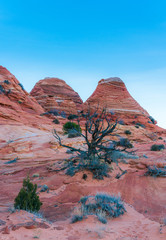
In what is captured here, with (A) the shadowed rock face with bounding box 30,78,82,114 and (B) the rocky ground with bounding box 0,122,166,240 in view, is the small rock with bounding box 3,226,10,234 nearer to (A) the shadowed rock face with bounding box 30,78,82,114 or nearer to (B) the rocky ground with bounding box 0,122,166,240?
(B) the rocky ground with bounding box 0,122,166,240

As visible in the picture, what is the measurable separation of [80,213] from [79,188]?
6.91 ft

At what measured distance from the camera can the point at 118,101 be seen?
3847cm

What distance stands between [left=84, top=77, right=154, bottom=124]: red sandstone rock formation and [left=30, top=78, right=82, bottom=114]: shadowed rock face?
6125mm

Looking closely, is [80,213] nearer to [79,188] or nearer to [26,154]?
[79,188]

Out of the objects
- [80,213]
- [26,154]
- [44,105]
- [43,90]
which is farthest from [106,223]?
[43,90]

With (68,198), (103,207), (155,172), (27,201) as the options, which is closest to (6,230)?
(27,201)

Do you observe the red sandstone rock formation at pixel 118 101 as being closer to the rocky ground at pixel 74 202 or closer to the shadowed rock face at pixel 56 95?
the shadowed rock face at pixel 56 95

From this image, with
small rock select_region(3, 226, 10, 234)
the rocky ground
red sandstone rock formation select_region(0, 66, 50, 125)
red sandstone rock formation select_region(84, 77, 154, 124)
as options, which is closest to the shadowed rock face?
red sandstone rock formation select_region(84, 77, 154, 124)

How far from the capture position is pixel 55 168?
7953 millimetres

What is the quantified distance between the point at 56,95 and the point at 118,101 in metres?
16.7

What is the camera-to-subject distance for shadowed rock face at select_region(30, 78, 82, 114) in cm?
4173

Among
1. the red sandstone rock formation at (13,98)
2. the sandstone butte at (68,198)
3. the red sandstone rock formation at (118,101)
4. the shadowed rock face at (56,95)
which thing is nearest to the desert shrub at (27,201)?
the sandstone butte at (68,198)

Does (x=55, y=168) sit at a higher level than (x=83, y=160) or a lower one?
lower

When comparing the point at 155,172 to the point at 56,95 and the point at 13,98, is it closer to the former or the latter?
the point at 13,98
